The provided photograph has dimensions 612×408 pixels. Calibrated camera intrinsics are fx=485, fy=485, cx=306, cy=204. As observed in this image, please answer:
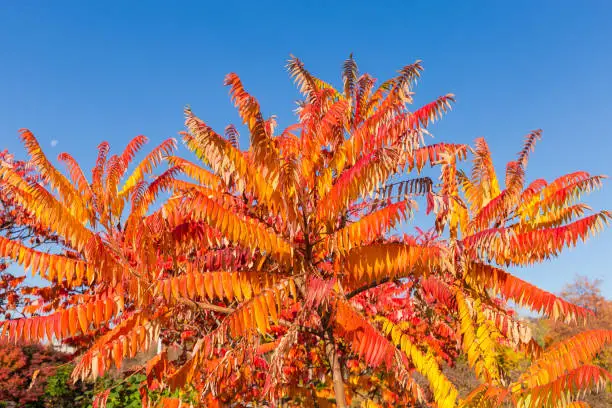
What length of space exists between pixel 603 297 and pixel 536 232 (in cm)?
4035

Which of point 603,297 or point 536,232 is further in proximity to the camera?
point 603,297

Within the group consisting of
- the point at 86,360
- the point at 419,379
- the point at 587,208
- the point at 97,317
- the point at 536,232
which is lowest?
the point at 419,379

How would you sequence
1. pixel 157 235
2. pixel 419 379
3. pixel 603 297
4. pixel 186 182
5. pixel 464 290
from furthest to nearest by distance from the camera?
1. pixel 603 297
2. pixel 419 379
3. pixel 186 182
4. pixel 464 290
5. pixel 157 235

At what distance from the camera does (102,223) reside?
20.4 feet

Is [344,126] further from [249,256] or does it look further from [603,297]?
[603,297]

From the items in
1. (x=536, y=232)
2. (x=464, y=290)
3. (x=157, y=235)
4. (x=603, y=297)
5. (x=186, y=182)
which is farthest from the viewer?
(x=603, y=297)

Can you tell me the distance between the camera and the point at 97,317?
574 cm

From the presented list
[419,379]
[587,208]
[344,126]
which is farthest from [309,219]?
[419,379]

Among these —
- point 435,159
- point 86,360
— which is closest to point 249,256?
point 86,360

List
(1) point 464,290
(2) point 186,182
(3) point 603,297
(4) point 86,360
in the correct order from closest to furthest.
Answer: (4) point 86,360 → (1) point 464,290 → (2) point 186,182 → (3) point 603,297

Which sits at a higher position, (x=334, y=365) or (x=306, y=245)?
(x=306, y=245)

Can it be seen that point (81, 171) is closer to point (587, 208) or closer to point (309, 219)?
point (309, 219)

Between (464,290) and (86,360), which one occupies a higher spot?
(464,290)

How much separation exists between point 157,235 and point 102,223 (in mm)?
694
